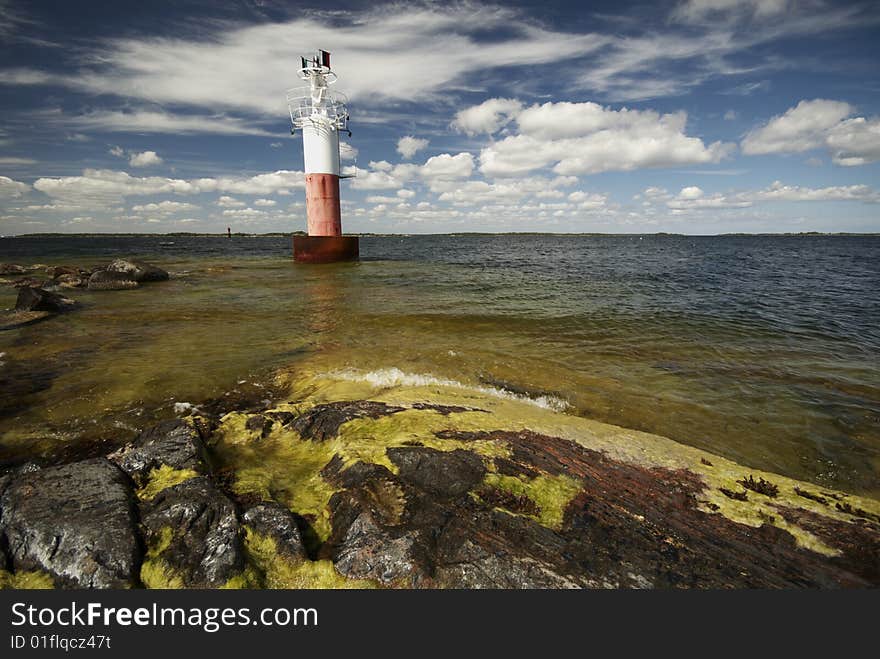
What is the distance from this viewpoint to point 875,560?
147 inches

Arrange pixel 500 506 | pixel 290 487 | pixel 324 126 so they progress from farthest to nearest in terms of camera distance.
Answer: pixel 324 126 < pixel 290 487 < pixel 500 506

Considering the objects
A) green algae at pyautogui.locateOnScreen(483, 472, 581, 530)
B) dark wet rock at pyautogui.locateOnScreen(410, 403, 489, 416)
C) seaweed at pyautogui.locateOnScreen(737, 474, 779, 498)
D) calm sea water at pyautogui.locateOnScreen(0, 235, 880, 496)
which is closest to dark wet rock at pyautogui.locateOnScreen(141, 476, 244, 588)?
green algae at pyautogui.locateOnScreen(483, 472, 581, 530)

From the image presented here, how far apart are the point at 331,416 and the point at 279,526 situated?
8.27ft

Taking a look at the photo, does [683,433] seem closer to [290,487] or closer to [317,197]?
[290,487]

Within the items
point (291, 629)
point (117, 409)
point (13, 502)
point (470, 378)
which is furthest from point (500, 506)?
point (117, 409)

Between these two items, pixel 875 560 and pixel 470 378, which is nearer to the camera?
pixel 875 560

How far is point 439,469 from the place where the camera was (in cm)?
473

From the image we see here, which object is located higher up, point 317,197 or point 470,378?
point 317,197

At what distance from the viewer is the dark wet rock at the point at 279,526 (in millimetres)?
3664

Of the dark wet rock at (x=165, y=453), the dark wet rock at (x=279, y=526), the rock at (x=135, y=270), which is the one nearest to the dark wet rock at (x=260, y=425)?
the dark wet rock at (x=165, y=453)

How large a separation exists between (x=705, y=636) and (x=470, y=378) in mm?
7240

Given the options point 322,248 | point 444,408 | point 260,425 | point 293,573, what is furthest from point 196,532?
point 322,248

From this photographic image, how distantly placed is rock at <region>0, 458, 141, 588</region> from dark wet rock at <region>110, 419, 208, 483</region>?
1.31 ft

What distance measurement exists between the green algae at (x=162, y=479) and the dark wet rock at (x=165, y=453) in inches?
2.2
